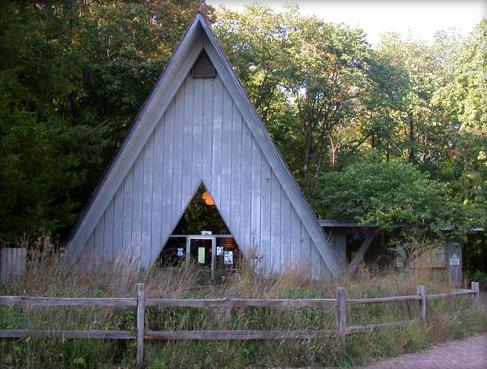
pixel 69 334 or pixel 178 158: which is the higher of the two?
pixel 178 158

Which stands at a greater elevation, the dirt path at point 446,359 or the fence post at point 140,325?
the fence post at point 140,325

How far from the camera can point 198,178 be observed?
16875 millimetres

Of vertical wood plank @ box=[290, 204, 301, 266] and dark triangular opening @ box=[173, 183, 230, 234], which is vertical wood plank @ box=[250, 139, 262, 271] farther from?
dark triangular opening @ box=[173, 183, 230, 234]

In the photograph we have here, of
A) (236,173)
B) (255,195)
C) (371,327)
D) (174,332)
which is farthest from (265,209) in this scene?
(174,332)

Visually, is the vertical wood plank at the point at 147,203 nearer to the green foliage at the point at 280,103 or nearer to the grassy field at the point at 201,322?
the green foliage at the point at 280,103

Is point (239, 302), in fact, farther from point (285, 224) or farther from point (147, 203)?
point (147, 203)

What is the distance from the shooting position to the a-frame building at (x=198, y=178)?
53.7 ft

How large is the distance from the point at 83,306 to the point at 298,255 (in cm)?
827

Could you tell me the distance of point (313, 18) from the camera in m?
30.8

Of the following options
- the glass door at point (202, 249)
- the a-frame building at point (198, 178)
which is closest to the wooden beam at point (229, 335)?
the a-frame building at point (198, 178)

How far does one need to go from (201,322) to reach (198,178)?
7748 millimetres

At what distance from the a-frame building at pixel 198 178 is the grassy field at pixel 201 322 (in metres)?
3.58

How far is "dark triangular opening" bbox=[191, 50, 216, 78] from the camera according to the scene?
55.5 ft

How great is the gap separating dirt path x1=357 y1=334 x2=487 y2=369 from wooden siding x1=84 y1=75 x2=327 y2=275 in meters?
5.57
